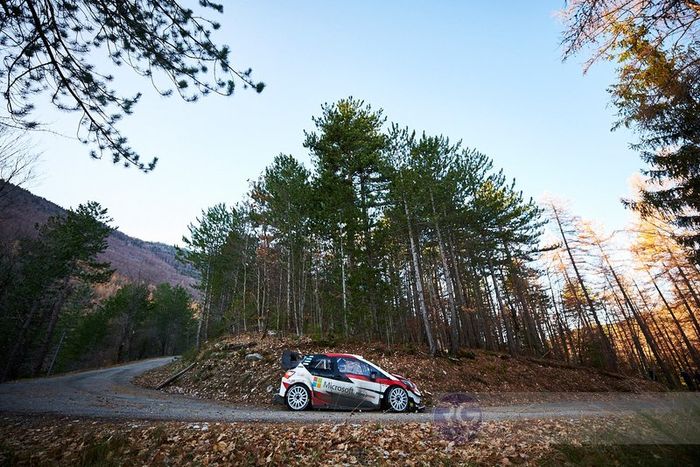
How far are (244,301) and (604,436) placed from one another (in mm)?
22235

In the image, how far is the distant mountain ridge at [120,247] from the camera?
12.4 meters

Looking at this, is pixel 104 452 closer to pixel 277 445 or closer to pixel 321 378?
pixel 277 445

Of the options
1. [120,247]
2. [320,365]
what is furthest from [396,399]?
[120,247]

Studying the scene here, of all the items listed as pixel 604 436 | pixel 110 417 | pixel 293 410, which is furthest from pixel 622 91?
pixel 110 417

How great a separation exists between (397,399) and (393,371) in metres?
3.49

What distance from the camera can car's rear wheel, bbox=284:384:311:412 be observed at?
877 centimetres

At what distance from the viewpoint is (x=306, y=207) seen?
56.3ft

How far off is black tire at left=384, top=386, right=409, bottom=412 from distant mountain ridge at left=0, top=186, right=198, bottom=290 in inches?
586

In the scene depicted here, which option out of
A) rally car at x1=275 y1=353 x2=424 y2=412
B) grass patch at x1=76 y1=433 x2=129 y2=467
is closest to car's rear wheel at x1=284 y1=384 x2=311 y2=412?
rally car at x1=275 y1=353 x2=424 y2=412

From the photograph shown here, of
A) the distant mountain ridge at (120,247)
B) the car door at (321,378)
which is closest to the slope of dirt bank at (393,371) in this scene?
the car door at (321,378)

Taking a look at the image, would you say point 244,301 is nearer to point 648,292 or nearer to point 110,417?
point 110,417

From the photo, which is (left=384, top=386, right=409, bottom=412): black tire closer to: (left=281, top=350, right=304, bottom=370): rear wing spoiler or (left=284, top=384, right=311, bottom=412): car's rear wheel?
(left=284, top=384, right=311, bottom=412): car's rear wheel

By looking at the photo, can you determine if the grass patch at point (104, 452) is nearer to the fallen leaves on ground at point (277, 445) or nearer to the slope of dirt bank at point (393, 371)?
the fallen leaves on ground at point (277, 445)

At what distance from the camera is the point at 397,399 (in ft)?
28.6
